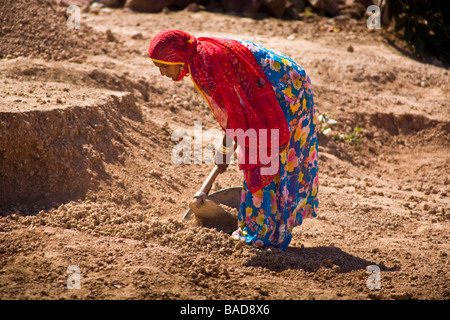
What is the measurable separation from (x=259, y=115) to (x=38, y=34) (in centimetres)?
315

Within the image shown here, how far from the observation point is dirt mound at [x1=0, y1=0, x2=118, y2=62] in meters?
4.73

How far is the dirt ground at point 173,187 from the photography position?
2668mm

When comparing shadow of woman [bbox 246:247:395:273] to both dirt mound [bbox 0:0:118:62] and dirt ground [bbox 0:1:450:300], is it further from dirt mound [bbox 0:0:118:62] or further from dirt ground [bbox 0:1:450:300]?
dirt mound [bbox 0:0:118:62]

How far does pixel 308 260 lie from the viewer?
118 inches

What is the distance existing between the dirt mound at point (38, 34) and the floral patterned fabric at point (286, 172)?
2.81m

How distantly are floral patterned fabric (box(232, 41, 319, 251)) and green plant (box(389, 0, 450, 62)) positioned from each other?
4.43 metres

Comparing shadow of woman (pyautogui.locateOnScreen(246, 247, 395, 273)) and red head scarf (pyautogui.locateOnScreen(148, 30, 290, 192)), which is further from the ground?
red head scarf (pyautogui.locateOnScreen(148, 30, 290, 192))
